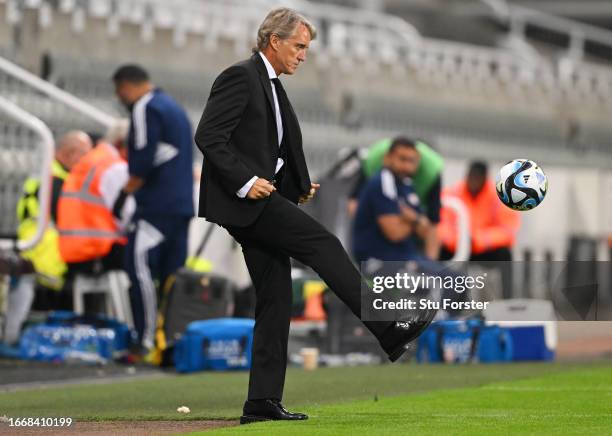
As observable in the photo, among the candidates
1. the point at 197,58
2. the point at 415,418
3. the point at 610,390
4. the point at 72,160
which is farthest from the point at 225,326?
the point at 197,58

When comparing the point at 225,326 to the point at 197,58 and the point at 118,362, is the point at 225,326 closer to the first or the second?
the point at 118,362

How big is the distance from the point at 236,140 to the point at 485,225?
8980mm

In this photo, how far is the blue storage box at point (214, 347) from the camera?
11.8 meters

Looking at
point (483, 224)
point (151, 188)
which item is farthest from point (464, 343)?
point (483, 224)

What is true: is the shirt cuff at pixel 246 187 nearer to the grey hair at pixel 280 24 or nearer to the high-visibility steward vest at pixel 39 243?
the grey hair at pixel 280 24

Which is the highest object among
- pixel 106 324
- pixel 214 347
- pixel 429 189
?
pixel 429 189

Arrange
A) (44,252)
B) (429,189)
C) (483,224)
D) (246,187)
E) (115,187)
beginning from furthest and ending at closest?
(483,224)
(429,189)
(44,252)
(115,187)
(246,187)

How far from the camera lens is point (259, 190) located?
7203 mm

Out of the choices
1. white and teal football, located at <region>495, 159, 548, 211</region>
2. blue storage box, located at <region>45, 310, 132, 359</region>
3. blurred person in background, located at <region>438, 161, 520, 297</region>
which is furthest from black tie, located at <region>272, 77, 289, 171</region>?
blurred person in background, located at <region>438, 161, 520, 297</region>

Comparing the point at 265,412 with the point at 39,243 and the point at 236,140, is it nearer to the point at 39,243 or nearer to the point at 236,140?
the point at 236,140

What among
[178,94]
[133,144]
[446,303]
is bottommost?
[446,303]

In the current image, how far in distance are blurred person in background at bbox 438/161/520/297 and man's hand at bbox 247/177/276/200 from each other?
8356mm

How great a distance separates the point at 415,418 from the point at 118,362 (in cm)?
535

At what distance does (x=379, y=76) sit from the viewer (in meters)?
27.6
